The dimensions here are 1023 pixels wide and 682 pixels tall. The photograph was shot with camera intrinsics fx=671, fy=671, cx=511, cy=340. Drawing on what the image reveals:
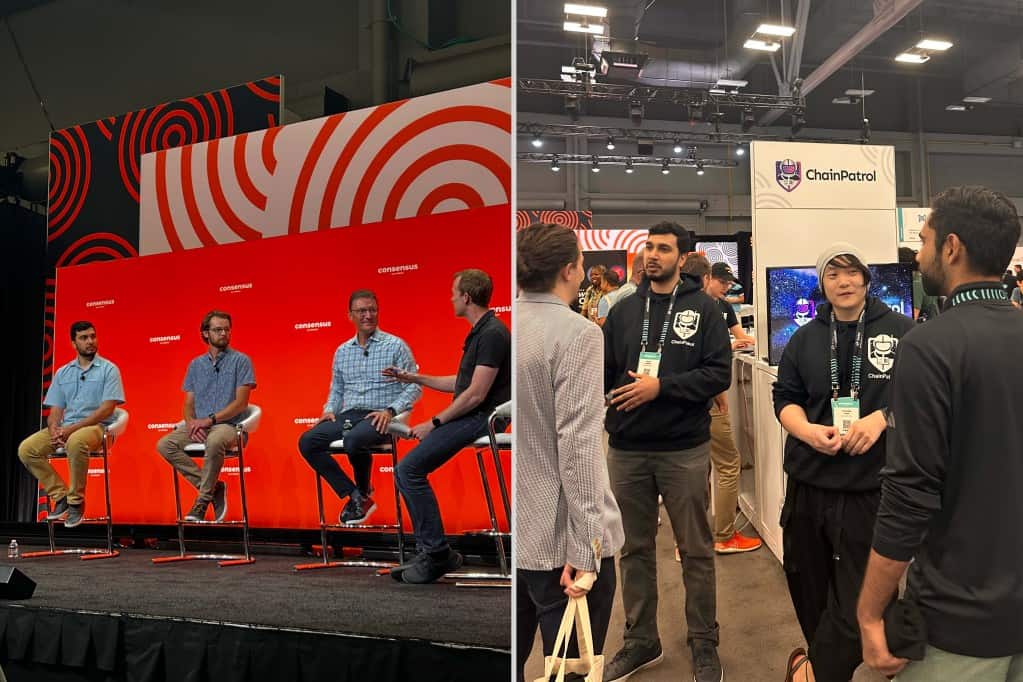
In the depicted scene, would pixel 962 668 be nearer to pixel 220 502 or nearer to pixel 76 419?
pixel 220 502

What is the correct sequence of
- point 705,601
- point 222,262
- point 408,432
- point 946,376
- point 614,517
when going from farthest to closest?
point 222,262
point 408,432
point 705,601
point 614,517
point 946,376

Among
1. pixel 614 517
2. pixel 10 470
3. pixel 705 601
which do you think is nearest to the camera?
pixel 614 517

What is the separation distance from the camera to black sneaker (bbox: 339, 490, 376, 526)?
56.1 inches

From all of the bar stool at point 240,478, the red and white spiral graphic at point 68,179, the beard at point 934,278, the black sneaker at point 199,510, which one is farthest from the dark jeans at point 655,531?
the red and white spiral graphic at point 68,179

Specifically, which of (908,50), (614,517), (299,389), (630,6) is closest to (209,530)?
(299,389)

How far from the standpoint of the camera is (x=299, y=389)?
1447mm

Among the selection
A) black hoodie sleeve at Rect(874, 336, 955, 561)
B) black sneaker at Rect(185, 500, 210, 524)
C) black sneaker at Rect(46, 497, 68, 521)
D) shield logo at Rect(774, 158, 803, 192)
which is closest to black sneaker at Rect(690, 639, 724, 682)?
black hoodie sleeve at Rect(874, 336, 955, 561)

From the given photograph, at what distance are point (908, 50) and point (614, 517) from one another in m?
1.03

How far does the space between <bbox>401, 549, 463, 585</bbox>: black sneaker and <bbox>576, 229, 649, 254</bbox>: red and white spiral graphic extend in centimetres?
69

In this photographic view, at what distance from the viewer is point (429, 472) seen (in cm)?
138

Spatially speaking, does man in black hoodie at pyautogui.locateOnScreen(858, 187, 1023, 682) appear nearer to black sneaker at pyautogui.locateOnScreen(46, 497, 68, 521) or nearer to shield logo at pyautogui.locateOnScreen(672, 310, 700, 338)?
shield logo at pyautogui.locateOnScreen(672, 310, 700, 338)

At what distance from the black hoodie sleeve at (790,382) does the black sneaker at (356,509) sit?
0.85 metres

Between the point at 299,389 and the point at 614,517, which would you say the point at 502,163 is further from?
the point at 614,517

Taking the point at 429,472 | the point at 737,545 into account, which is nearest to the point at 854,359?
the point at 737,545
